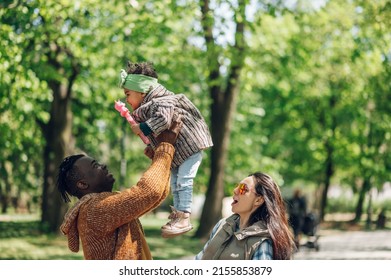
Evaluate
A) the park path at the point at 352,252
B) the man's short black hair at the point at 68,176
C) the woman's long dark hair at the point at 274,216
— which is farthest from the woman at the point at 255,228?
the park path at the point at 352,252

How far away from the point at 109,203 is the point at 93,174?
0.24 m

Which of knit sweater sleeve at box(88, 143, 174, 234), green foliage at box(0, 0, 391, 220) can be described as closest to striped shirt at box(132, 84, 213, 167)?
knit sweater sleeve at box(88, 143, 174, 234)

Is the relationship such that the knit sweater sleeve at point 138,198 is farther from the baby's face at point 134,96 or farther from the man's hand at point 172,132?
the baby's face at point 134,96

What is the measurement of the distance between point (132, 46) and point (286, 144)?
18895 mm

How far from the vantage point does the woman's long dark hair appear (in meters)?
3.96

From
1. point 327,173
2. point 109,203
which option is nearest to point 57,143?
point 109,203

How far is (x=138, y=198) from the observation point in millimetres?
3625

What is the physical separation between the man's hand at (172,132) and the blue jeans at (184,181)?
0.21m

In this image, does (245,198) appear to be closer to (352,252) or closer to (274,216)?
(274,216)

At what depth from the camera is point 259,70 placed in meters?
20.5

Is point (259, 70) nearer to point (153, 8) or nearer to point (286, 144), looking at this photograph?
point (153, 8)

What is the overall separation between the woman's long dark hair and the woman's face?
27 mm

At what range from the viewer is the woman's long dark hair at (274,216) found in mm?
3961
